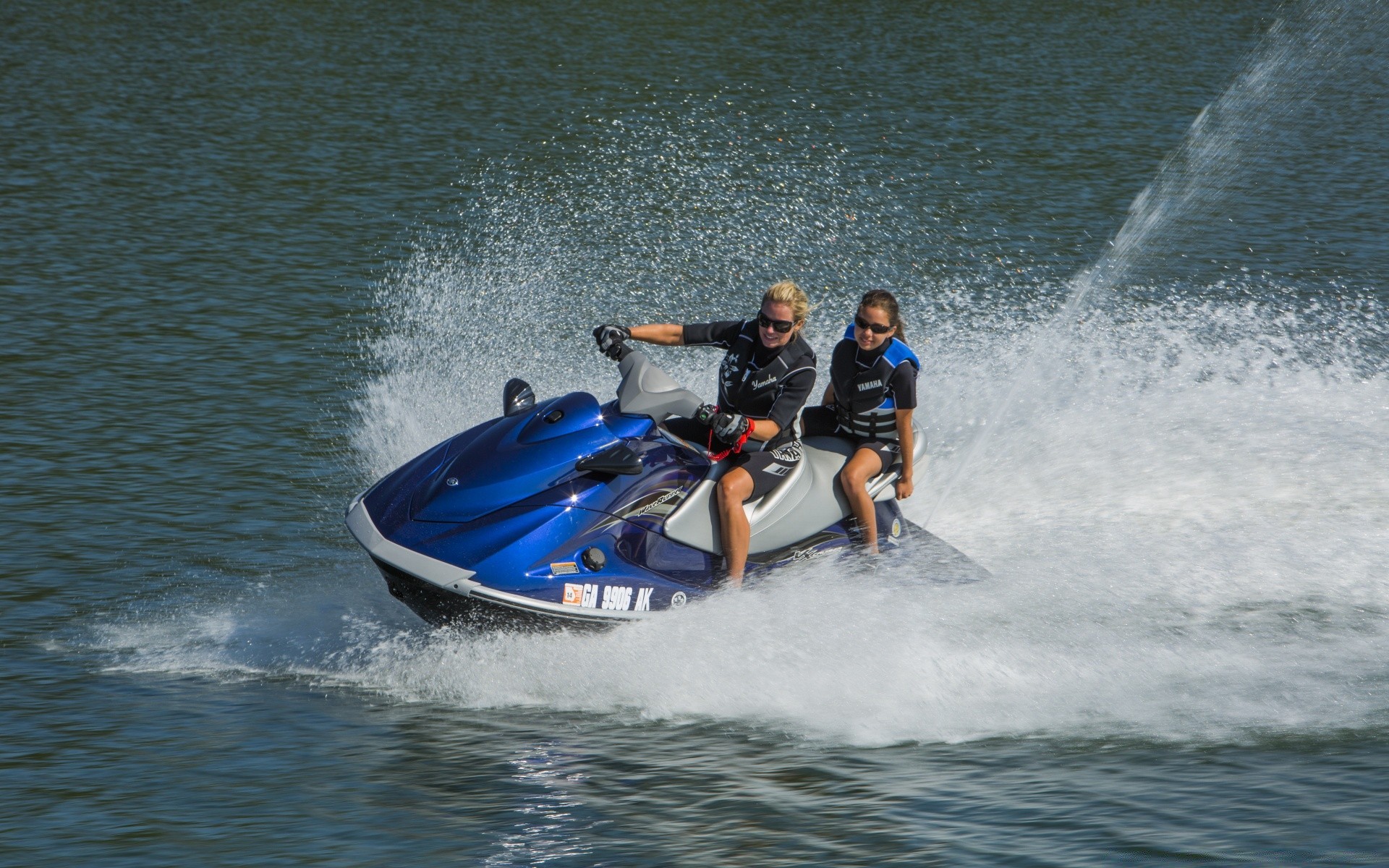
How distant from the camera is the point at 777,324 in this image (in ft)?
22.2

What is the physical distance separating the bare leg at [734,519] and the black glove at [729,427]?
30 centimetres

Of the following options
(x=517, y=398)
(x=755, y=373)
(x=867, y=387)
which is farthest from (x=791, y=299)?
(x=517, y=398)

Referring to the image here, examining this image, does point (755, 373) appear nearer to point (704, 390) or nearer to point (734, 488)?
point (734, 488)

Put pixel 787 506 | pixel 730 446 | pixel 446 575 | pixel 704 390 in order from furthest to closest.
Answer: pixel 704 390 → pixel 787 506 → pixel 730 446 → pixel 446 575

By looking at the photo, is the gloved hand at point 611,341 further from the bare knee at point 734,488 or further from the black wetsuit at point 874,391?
the black wetsuit at point 874,391

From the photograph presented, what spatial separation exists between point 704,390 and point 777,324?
371cm

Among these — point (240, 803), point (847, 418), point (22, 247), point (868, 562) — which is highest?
point (22, 247)

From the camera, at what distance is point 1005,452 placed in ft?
32.4

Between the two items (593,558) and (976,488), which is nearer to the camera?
(593,558)

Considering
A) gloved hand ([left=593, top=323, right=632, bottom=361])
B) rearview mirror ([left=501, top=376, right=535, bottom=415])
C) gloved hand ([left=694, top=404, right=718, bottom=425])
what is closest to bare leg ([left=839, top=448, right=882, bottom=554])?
gloved hand ([left=694, top=404, right=718, bottom=425])

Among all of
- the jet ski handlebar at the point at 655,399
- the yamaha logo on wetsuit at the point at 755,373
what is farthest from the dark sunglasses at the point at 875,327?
the jet ski handlebar at the point at 655,399

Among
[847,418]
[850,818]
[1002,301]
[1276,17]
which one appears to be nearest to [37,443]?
[847,418]

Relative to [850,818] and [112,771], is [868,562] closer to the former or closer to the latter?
[850,818]

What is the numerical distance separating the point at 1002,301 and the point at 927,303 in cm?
82
